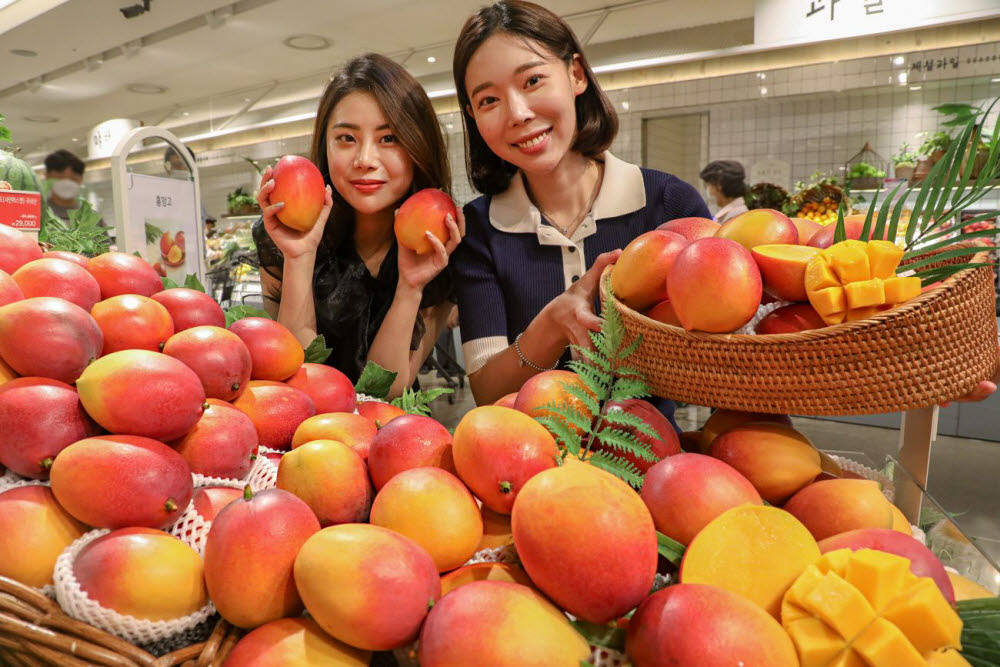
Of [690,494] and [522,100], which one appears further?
[522,100]

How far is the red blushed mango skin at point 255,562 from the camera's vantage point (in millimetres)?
625

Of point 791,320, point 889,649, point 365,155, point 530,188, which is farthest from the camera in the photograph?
point 530,188

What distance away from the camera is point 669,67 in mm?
6375

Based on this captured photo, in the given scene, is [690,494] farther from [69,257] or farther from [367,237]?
[367,237]

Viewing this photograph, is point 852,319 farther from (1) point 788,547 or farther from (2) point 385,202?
(2) point 385,202

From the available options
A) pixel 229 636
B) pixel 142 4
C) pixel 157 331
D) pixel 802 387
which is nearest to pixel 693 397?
pixel 802 387

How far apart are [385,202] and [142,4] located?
6.07m

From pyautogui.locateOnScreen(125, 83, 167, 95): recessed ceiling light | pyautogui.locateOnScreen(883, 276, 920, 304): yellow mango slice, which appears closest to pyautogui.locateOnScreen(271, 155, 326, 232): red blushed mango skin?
pyautogui.locateOnScreen(883, 276, 920, 304): yellow mango slice

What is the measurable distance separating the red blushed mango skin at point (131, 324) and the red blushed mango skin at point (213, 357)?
0.02 meters

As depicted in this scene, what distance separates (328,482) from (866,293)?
2.17 feet

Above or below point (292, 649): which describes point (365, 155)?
above

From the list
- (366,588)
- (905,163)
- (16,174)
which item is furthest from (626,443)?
(905,163)

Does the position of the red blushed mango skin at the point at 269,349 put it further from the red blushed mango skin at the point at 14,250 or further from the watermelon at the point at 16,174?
the watermelon at the point at 16,174

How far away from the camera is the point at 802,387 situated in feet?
2.52
